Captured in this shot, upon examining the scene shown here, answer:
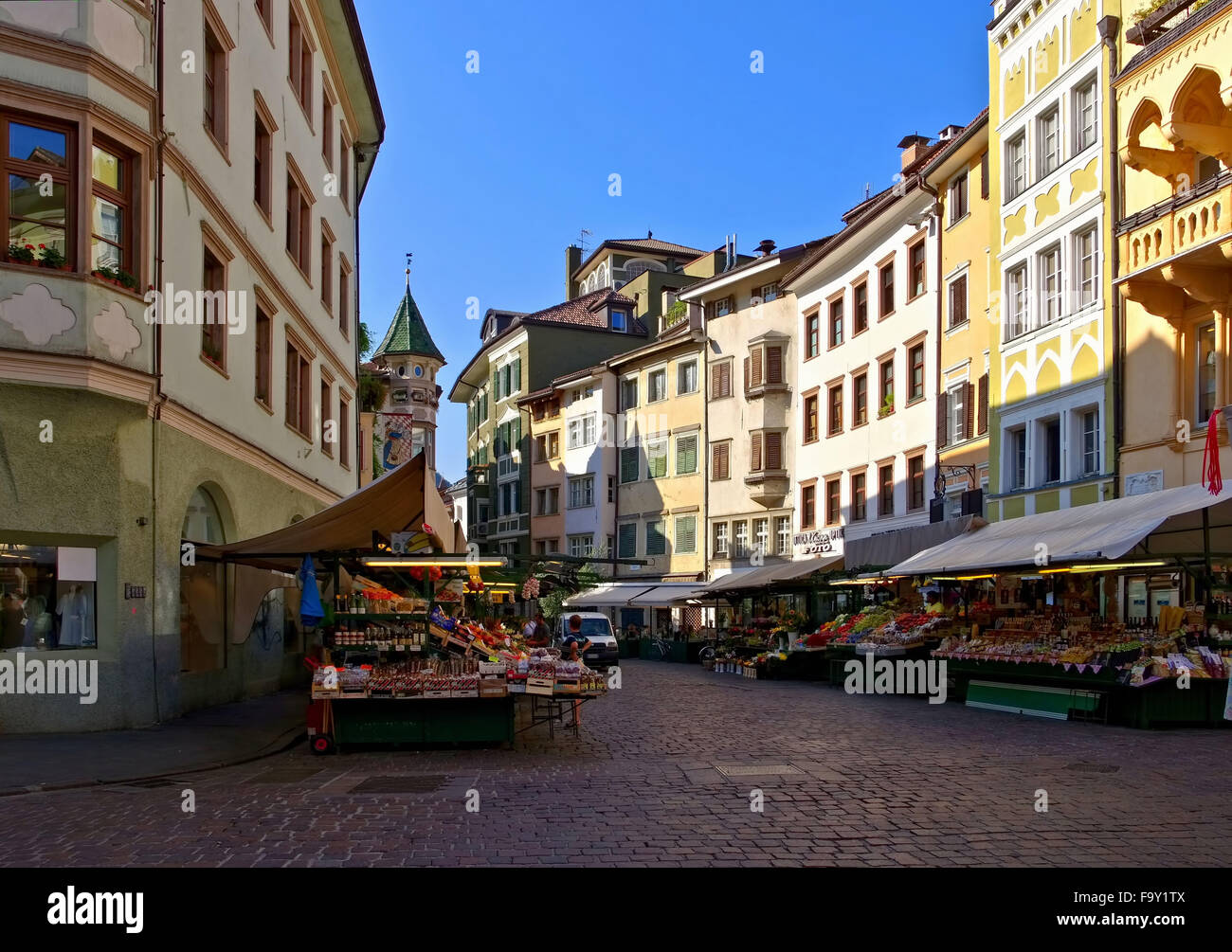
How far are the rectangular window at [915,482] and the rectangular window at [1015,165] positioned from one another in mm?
8888

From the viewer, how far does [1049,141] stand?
26781mm

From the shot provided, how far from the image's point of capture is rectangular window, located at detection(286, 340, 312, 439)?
26188 mm

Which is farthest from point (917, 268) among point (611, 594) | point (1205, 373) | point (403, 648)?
point (403, 648)

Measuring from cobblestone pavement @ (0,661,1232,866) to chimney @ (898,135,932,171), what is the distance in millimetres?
26121

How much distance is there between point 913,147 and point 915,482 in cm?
1164

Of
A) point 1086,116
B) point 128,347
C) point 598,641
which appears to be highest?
point 1086,116

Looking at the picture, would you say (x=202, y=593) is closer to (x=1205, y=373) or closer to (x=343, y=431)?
(x=343, y=431)

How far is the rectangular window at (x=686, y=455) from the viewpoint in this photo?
51.9 meters

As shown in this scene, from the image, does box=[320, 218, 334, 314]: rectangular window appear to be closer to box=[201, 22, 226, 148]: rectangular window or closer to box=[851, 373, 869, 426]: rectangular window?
box=[201, 22, 226, 148]: rectangular window

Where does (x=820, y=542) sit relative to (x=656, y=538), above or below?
above

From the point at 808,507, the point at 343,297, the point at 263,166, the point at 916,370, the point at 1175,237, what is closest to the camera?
the point at 1175,237

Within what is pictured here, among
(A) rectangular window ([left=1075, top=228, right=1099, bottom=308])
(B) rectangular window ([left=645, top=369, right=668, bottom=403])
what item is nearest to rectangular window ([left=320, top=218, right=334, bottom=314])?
(A) rectangular window ([left=1075, top=228, right=1099, bottom=308])

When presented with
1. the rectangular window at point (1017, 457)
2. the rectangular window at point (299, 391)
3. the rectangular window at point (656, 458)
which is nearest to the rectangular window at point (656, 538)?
the rectangular window at point (656, 458)
